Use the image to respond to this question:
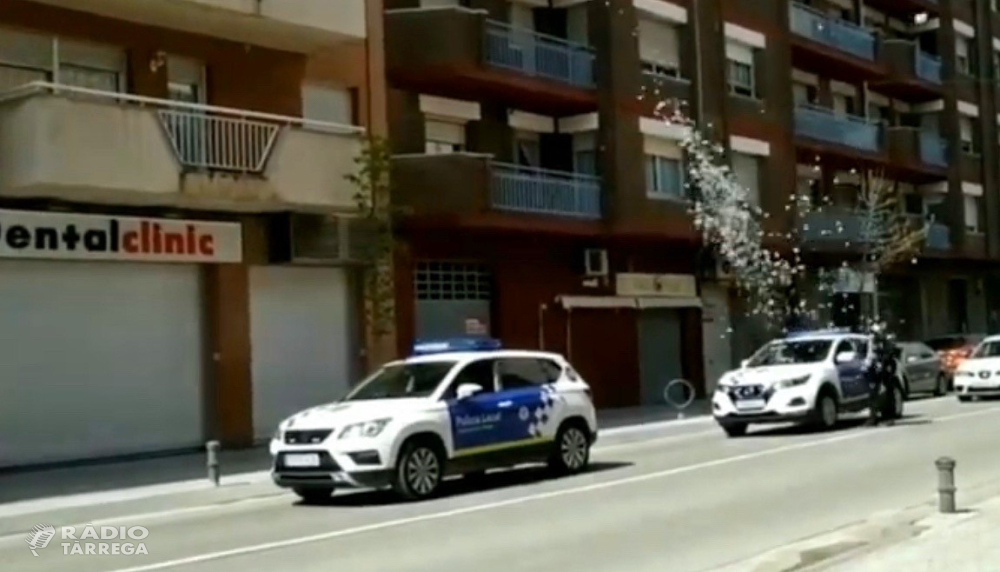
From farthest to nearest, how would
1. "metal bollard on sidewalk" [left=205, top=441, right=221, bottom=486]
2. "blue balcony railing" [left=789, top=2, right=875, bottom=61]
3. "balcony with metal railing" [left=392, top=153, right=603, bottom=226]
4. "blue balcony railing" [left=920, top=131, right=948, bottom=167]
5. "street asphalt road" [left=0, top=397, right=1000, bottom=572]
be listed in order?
"blue balcony railing" [left=920, top=131, right=948, bottom=167] → "blue balcony railing" [left=789, top=2, right=875, bottom=61] → "balcony with metal railing" [left=392, top=153, right=603, bottom=226] → "metal bollard on sidewalk" [left=205, top=441, right=221, bottom=486] → "street asphalt road" [left=0, top=397, right=1000, bottom=572]

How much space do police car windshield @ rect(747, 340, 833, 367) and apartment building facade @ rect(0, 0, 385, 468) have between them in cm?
712

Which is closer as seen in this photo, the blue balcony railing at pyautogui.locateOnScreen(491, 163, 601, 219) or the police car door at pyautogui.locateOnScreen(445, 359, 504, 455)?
the police car door at pyautogui.locateOnScreen(445, 359, 504, 455)

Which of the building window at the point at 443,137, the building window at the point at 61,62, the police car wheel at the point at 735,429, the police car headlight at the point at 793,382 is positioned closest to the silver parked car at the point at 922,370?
the police car wheel at the point at 735,429

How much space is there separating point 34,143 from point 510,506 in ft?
28.3

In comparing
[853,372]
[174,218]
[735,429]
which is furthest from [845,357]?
[174,218]

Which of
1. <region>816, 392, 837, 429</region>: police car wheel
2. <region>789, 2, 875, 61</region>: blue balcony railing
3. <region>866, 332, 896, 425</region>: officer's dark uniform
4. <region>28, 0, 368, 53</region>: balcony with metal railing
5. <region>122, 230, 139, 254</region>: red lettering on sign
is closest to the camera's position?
<region>28, 0, 368, 53</region>: balcony with metal railing

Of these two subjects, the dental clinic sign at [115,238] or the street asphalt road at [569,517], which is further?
the dental clinic sign at [115,238]

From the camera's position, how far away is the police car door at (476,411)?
52.8 feet

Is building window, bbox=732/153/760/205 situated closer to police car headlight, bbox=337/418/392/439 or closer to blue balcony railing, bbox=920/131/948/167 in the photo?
blue balcony railing, bbox=920/131/948/167

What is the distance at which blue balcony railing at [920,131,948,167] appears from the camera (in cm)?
4684

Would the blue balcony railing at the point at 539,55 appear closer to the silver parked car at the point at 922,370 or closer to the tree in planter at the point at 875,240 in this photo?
the silver parked car at the point at 922,370

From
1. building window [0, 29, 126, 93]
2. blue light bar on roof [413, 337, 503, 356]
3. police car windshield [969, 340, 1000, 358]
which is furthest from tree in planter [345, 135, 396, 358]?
police car windshield [969, 340, 1000, 358]

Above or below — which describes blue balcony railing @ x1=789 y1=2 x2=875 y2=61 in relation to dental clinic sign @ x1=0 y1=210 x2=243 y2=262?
above

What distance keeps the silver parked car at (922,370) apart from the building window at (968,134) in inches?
682
